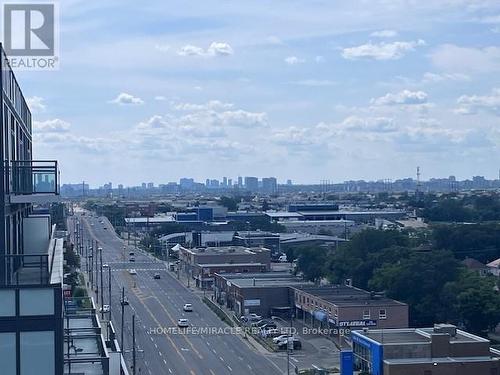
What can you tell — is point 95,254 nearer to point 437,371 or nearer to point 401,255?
point 401,255

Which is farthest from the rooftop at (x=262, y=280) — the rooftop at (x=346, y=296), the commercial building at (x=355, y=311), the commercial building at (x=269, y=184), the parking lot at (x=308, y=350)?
the commercial building at (x=269, y=184)

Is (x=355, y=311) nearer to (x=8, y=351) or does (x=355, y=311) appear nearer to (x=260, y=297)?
(x=260, y=297)

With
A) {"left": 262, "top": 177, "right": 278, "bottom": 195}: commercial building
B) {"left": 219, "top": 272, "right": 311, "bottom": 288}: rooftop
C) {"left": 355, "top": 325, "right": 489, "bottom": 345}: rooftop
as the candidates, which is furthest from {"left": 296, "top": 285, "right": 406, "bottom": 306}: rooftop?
{"left": 262, "top": 177, "right": 278, "bottom": 195}: commercial building

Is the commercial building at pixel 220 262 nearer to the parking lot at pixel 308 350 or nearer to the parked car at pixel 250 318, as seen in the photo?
Result: the parked car at pixel 250 318

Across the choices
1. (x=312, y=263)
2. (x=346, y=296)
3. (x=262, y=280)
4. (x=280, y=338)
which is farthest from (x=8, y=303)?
(x=312, y=263)

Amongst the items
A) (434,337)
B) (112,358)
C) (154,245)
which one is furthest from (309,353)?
(154,245)

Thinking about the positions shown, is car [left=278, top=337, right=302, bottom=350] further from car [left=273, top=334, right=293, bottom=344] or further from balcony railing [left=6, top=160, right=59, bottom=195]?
balcony railing [left=6, top=160, right=59, bottom=195]
